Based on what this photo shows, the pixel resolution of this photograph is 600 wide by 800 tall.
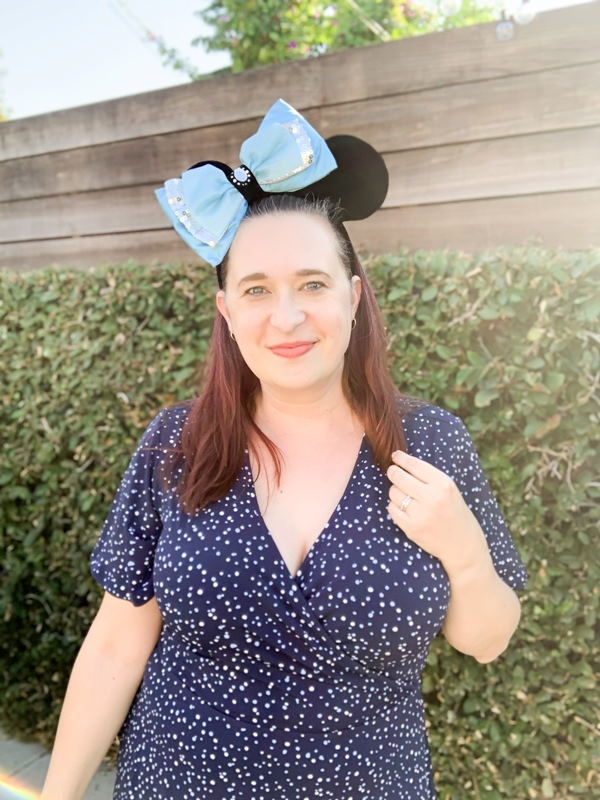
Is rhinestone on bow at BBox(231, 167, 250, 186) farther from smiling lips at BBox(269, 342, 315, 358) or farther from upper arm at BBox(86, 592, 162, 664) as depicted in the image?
A: upper arm at BBox(86, 592, 162, 664)

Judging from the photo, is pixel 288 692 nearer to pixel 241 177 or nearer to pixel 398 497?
pixel 398 497

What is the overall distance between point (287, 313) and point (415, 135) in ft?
5.94

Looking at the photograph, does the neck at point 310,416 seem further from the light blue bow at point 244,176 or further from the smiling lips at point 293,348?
the light blue bow at point 244,176

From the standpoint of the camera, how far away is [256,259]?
1365 mm

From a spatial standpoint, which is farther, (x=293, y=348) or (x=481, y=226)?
(x=481, y=226)

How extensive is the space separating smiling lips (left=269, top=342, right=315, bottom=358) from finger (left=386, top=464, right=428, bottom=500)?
0.98ft

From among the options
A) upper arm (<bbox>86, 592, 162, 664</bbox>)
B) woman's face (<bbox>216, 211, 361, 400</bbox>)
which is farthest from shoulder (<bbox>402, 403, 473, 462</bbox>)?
upper arm (<bbox>86, 592, 162, 664</bbox>)

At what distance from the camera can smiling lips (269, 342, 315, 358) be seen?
134 cm

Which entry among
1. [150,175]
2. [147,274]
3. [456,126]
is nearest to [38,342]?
[147,274]

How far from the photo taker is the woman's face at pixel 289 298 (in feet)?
4.40

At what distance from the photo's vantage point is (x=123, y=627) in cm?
148

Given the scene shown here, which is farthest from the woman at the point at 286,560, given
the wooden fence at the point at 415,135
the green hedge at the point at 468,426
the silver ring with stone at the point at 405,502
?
the wooden fence at the point at 415,135

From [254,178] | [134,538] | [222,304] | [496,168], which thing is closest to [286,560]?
[134,538]

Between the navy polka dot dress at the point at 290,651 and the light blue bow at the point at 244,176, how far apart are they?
55 cm
